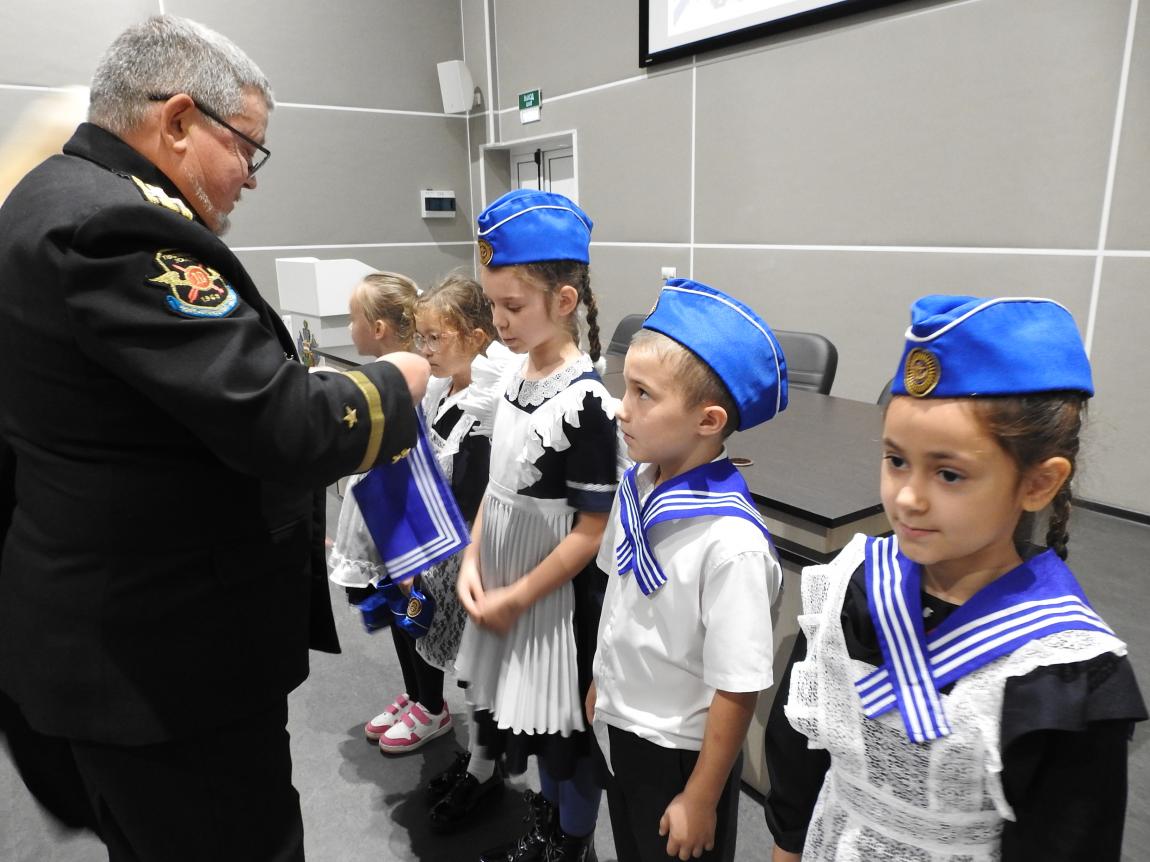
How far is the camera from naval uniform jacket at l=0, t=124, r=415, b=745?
79 cm

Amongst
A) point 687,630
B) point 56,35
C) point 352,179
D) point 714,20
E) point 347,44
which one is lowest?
point 687,630

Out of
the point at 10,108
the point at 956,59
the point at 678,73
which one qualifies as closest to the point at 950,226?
the point at 956,59

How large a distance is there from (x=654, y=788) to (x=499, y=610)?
385 millimetres

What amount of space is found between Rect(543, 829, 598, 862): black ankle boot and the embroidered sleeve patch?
1.12 m

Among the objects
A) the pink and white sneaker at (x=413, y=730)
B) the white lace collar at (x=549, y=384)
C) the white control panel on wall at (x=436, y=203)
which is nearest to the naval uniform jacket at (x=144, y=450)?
the white lace collar at (x=549, y=384)

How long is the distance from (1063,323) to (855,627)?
14.1 inches

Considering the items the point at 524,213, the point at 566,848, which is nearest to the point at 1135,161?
the point at 524,213

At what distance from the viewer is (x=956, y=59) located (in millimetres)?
2975

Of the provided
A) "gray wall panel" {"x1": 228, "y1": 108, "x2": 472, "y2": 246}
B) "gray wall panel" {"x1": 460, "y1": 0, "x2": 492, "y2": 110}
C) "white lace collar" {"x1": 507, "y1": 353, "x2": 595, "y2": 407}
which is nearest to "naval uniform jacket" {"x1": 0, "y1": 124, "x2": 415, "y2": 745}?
"white lace collar" {"x1": 507, "y1": 353, "x2": 595, "y2": 407}

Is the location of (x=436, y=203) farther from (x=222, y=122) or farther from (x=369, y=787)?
(x=222, y=122)

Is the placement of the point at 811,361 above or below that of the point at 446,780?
above

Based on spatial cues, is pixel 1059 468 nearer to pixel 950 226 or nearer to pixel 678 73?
pixel 950 226

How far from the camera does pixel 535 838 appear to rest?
4.73 ft

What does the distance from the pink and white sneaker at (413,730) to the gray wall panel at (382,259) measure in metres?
3.37
